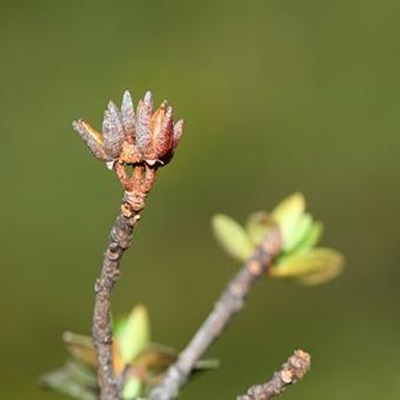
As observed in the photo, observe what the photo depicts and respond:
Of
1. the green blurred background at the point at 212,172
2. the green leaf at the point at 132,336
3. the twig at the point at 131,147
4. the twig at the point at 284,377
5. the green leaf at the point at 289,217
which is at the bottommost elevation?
the twig at the point at 284,377

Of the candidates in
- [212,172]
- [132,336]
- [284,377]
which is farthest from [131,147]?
→ [212,172]

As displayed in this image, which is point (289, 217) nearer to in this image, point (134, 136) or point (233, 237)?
point (233, 237)

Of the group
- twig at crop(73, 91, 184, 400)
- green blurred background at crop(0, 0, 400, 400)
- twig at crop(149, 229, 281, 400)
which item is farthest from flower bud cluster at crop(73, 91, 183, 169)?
green blurred background at crop(0, 0, 400, 400)

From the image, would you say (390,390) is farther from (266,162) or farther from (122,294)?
(266,162)

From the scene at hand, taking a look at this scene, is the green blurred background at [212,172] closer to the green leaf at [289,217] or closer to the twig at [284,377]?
the green leaf at [289,217]

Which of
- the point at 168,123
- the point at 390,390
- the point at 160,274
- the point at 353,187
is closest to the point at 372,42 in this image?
the point at 353,187

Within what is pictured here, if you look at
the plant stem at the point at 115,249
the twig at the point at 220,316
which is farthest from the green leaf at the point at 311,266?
the plant stem at the point at 115,249

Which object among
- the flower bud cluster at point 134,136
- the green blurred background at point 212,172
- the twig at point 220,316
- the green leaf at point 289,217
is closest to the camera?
the flower bud cluster at point 134,136
